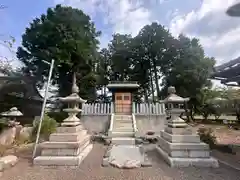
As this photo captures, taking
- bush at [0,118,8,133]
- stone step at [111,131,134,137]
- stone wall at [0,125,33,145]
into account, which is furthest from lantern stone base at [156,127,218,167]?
bush at [0,118,8,133]

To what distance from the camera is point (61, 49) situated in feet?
43.9

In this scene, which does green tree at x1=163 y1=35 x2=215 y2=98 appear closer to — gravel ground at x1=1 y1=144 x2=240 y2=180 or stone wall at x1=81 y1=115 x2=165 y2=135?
stone wall at x1=81 y1=115 x2=165 y2=135

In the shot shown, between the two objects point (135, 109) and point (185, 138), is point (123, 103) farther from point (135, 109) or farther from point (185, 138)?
point (185, 138)

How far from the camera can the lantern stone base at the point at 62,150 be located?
15.1 feet

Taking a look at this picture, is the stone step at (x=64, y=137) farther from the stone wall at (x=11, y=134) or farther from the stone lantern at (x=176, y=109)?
the stone lantern at (x=176, y=109)

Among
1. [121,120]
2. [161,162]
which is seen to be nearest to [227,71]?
[161,162]

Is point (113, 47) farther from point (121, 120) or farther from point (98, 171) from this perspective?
point (98, 171)

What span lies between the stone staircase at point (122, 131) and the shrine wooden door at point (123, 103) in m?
1.95

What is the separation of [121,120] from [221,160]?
6.76 metres

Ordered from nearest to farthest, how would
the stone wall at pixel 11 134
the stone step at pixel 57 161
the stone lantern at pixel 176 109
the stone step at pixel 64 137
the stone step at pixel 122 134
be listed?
1. the stone step at pixel 57 161
2. the stone step at pixel 64 137
3. the stone lantern at pixel 176 109
4. the stone wall at pixel 11 134
5. the stone step at pixel 122 134

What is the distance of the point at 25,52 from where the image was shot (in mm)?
14148

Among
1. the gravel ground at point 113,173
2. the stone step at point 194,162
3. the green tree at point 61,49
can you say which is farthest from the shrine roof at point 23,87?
the stone step at point 194,162

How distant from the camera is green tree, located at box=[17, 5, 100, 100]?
13.5 metres

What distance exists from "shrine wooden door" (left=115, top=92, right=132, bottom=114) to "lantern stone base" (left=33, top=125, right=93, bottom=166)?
830 cm
